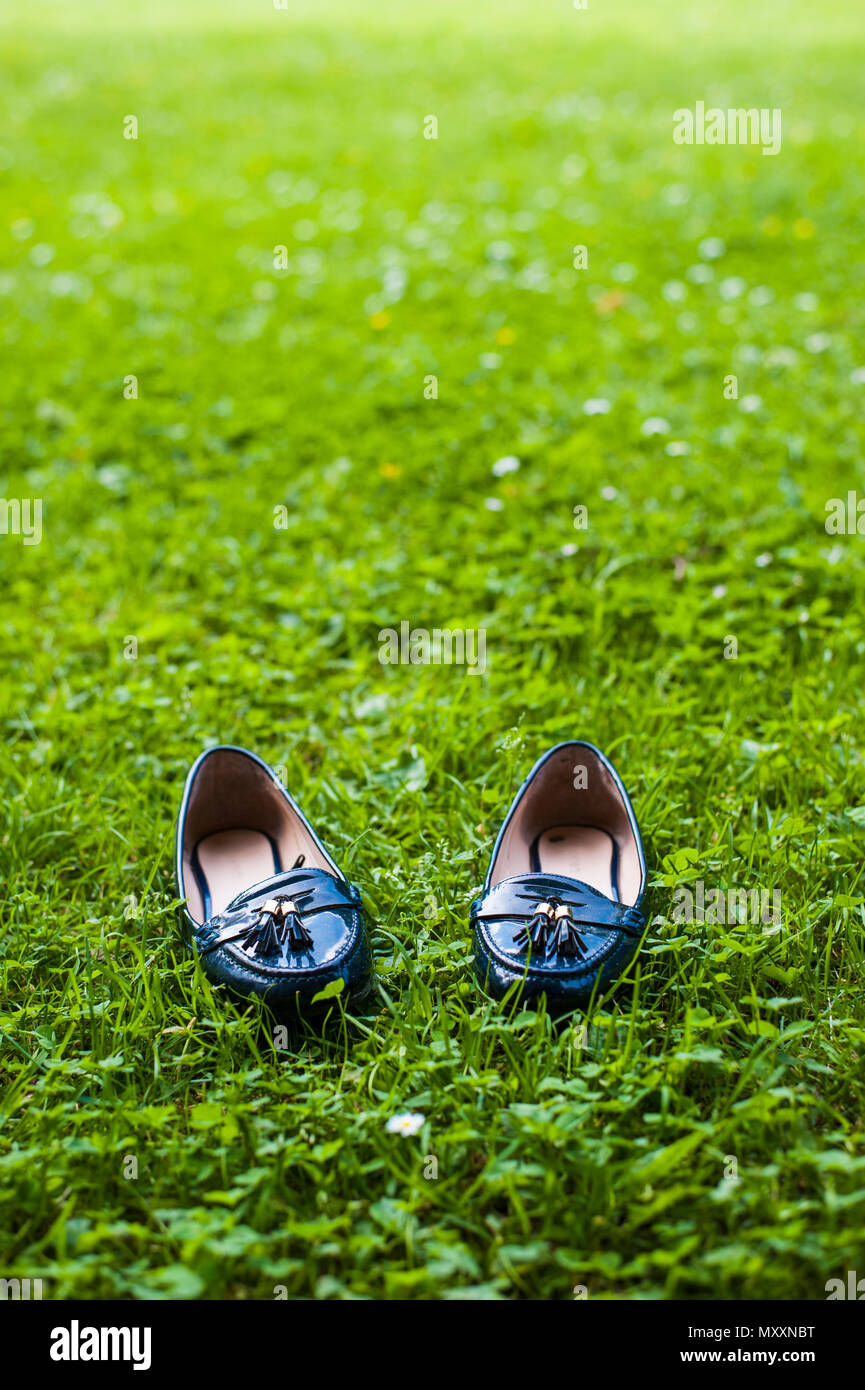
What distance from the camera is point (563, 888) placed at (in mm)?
2207

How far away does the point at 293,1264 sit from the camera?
65.2 inches

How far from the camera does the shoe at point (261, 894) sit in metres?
2.08

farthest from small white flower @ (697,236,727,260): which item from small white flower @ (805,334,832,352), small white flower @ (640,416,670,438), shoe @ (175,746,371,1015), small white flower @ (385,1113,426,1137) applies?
small white flower @ (385,1113,426,1137)

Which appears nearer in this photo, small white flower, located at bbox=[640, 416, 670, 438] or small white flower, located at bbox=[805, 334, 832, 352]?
small white flower, located at bbox=[640, 416, 670, 438]

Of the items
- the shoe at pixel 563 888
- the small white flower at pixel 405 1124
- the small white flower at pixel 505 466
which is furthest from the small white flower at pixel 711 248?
the small white flower at pixel 405 1124

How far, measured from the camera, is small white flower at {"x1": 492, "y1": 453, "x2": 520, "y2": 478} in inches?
163

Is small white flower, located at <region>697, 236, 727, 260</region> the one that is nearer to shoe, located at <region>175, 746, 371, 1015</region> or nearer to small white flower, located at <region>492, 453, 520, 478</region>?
small white flower, located at <region>492, 453, 520, 478</region>

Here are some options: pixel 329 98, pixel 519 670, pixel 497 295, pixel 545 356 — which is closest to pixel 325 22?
pixel 329 98

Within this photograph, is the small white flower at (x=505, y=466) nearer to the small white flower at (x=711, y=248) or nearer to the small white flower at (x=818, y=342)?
the small white flower at (x=818, y=342)

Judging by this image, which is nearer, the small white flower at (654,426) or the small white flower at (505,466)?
the small white flower at (505,466)

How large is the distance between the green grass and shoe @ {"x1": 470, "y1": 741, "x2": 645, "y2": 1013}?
0.24ft

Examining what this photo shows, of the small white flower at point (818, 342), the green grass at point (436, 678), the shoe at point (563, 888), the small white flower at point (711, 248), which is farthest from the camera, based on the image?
the small white flower at point (711, 248)

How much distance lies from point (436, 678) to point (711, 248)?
4.05 m

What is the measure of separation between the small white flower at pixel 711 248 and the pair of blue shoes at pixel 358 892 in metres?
4.48
